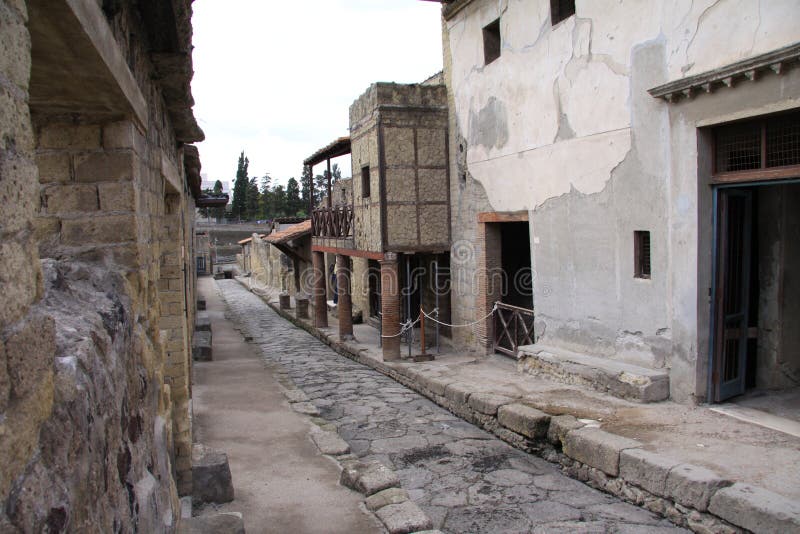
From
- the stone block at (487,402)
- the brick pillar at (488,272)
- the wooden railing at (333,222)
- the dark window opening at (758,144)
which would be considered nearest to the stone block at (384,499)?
the stone block at (487,402)

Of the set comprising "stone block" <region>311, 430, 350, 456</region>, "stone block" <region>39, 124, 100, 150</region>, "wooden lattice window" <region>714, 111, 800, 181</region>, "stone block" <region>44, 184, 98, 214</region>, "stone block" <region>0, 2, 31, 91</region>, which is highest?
"wooden lattice window" <region>714, 111, 800, 181</region>

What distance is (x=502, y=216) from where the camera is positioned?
1135 cm

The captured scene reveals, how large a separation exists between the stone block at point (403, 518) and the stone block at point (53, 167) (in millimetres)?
3380

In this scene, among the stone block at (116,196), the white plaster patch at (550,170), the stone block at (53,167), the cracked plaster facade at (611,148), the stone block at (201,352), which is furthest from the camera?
the stone block at (201,352)

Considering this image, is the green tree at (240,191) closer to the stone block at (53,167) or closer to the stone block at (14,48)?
the stone block at (53,167)

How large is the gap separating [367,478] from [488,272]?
677 centimetres

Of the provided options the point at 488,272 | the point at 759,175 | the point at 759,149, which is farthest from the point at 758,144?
the point at 488,272

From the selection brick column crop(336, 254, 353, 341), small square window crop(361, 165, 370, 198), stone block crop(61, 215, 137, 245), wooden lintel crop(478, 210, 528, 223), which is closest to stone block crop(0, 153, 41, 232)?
stone block crop(61, 215, 137, 245)

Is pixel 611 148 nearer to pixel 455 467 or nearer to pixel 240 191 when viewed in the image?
pixel 455 467

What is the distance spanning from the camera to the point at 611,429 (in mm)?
6770

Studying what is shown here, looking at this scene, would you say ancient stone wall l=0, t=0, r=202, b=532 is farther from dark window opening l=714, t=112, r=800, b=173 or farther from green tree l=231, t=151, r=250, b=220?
green tree l=231, t=151, r=250, b=220

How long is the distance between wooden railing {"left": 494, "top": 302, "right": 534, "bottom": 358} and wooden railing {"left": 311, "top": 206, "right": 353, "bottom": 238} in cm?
460

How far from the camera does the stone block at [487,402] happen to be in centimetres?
827

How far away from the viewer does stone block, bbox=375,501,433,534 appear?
4812 mm
